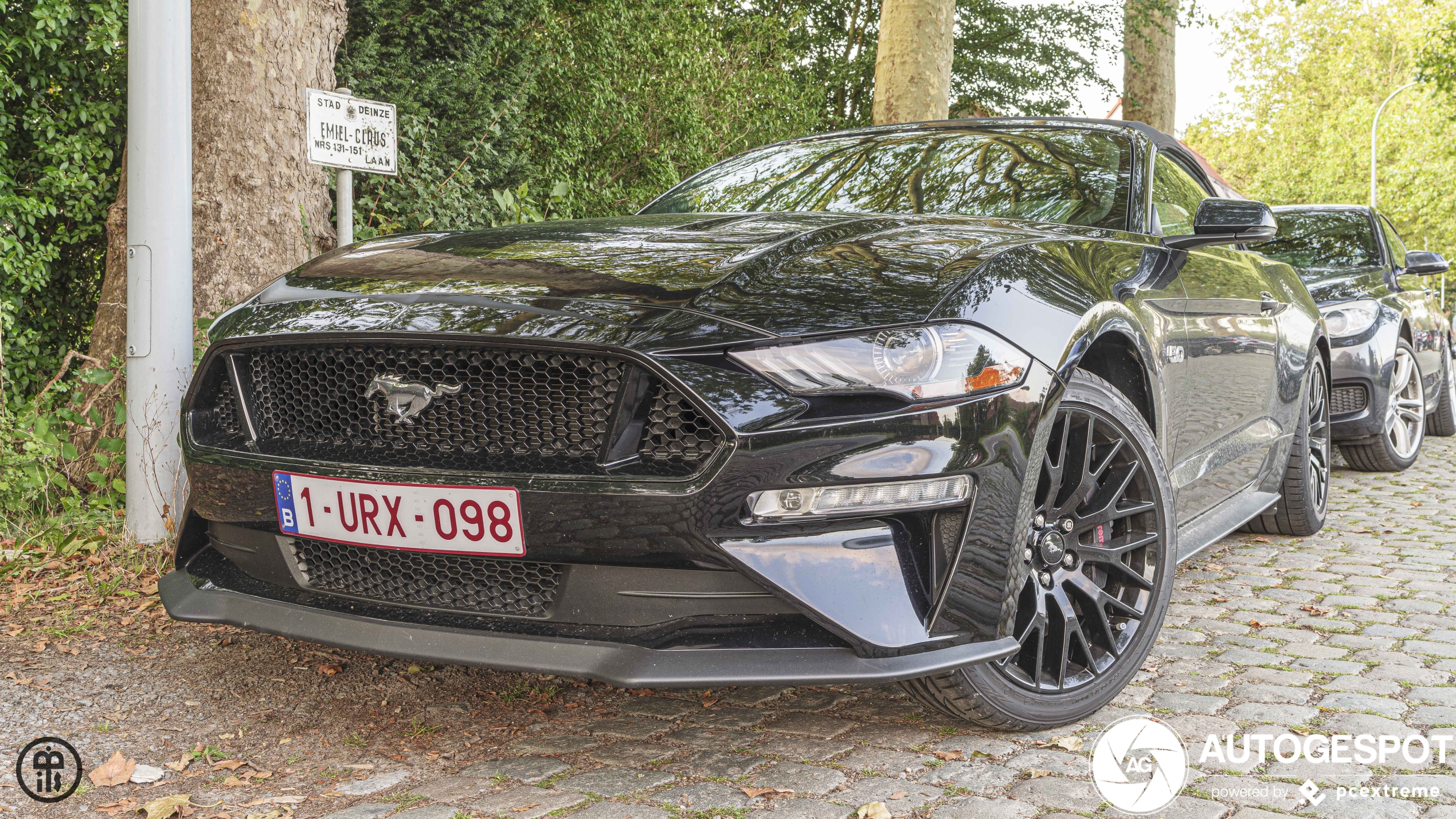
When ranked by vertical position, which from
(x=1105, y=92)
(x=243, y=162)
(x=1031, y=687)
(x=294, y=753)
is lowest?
(x=294, y=753)

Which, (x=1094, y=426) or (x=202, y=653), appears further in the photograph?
(x=202, y=653)

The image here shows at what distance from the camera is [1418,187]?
37.4m

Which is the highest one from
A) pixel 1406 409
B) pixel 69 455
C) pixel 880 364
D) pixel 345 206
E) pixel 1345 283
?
pixel 345 206

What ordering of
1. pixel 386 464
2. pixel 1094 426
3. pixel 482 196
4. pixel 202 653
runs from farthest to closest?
1. pixel 482 196
2. pixel 202 653
3. pixel 1094 426
4. pixel 386 464

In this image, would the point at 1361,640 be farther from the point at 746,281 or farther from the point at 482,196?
the point at 482,196

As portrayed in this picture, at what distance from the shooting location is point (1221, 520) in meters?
3.58

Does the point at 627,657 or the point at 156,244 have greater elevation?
the point at 156,244

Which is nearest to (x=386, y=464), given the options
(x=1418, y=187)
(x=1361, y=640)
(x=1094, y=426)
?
(x=1094, y=426)

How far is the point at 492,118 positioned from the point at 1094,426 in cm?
596

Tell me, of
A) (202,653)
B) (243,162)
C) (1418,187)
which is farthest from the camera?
(1418,187)

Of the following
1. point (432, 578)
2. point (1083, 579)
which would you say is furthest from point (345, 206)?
point (1083, 579)

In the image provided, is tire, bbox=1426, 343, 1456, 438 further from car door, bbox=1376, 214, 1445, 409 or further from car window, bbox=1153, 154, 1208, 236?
car window, bbox=1153, 154, 1208, 236

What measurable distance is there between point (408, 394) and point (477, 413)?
0.49ft

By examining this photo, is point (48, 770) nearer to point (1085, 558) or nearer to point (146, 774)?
point (146, 774)
